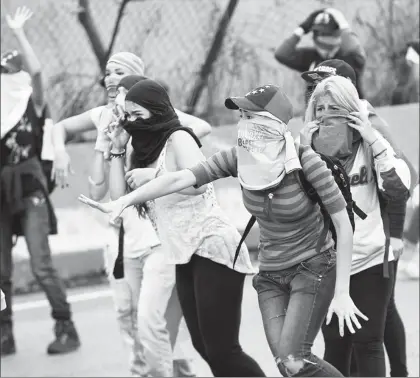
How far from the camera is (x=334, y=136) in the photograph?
4.84 meters

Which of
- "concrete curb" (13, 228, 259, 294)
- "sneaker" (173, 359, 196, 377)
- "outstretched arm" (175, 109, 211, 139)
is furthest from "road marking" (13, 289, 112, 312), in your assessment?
"outstretched arm" (175, 109, 211, 139)

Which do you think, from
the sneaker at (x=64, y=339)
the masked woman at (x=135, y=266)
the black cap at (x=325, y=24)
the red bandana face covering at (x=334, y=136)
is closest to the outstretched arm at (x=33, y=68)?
the masked woman at (x=135, y=266)

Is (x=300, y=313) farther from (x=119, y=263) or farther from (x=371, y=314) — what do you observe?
(x=119, y=263)

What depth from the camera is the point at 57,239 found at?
977 cm

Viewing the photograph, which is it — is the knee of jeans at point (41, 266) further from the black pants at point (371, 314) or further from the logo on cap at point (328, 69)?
the logo on cap at point (328, 69)

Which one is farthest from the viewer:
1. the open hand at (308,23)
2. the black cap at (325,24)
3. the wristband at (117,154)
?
the open hand at (308,23)

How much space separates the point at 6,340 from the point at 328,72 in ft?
10.8

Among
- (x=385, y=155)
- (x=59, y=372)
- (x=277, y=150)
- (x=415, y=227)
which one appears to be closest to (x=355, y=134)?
(x=385, y=155)

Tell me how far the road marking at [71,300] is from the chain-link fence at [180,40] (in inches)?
76.3

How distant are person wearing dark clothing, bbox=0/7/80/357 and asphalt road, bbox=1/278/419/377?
0.19 meters

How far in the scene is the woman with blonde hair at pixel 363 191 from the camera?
481 centimetres

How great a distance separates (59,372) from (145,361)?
3.48 feet

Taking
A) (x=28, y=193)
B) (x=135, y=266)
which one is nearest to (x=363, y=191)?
(x=135, y=266)

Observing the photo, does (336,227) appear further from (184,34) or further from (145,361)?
(184,34)
